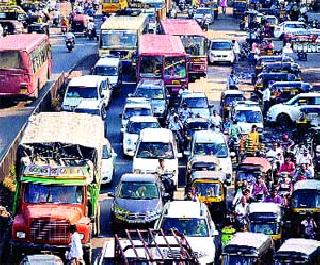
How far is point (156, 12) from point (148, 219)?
46852 mm

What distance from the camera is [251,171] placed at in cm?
3262

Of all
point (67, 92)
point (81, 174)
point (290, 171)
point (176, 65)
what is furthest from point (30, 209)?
point (176, 65)

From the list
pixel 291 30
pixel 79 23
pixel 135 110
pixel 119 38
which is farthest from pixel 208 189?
pixel 79 23

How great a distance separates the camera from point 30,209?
2652 centimetres

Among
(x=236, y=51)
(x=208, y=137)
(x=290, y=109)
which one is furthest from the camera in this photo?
(x=236, y=51)

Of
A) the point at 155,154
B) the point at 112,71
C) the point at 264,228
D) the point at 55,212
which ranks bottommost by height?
the point at 112,71

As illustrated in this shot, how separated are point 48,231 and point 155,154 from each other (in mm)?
8672

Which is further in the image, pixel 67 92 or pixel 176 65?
pixel 176 65

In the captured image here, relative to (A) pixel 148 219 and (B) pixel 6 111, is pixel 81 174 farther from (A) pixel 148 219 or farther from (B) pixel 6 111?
(B) pixel 6 111

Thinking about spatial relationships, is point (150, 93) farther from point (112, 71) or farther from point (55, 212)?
point (55, 212)

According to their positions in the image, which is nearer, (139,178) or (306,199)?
(306,199)

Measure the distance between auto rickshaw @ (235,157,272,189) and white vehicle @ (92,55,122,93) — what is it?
56.2 feet

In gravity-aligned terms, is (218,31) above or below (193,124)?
below

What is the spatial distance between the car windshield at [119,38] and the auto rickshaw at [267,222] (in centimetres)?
2911
